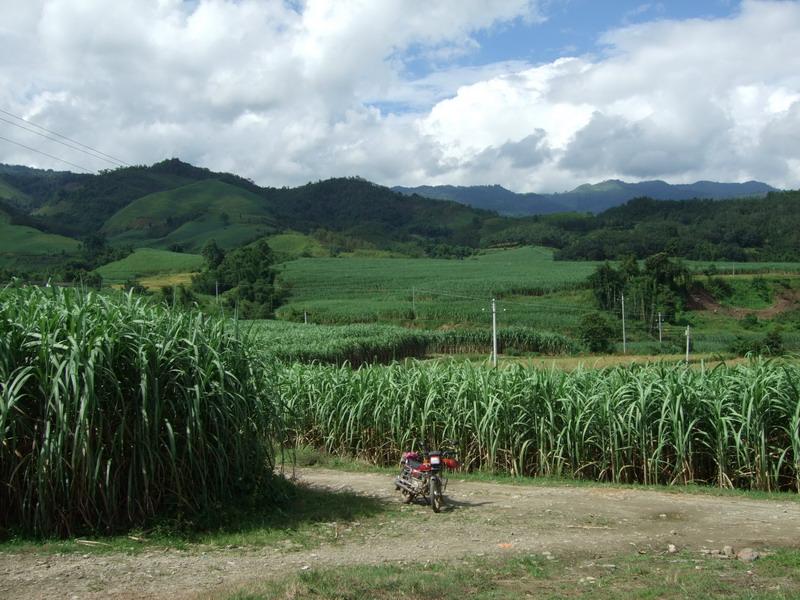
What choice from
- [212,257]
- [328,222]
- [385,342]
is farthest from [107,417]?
[328,222]

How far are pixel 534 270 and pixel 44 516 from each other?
8160cm

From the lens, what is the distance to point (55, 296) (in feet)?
25.6

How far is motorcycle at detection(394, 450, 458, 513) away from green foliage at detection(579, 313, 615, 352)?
40.8 m

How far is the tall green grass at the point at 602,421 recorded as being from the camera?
9.99m

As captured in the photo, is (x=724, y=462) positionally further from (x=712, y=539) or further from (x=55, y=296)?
(x=55, y=296)

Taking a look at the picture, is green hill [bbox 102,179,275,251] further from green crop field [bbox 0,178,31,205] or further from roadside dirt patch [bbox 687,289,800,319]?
roadside dirt patch [bbox 687,289,800,319]

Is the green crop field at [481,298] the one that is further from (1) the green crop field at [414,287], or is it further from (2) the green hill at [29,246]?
(2) the green hill at [29,246]

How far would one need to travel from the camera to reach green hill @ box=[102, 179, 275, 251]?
120062 millimetres

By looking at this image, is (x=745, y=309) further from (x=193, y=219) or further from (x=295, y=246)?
(x=193, y=219)

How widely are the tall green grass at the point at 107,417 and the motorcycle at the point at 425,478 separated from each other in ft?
6.63

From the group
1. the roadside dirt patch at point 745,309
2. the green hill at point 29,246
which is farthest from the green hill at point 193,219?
the roadside dirt patch at point 745,309

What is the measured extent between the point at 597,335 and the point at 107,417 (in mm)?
44505

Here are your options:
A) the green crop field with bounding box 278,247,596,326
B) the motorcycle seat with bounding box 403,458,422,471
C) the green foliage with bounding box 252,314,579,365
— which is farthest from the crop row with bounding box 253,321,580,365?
the motorcycle seat with bounding box 403,458,422,471

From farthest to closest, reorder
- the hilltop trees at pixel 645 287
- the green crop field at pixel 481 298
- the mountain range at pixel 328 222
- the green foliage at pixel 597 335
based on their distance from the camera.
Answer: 1. the mountain range at pixel 328 222
2. the hilltop trees at pixel 645 287
3. the green crop field at pixel 481 298
4. the green foliage at pixel 597 335
